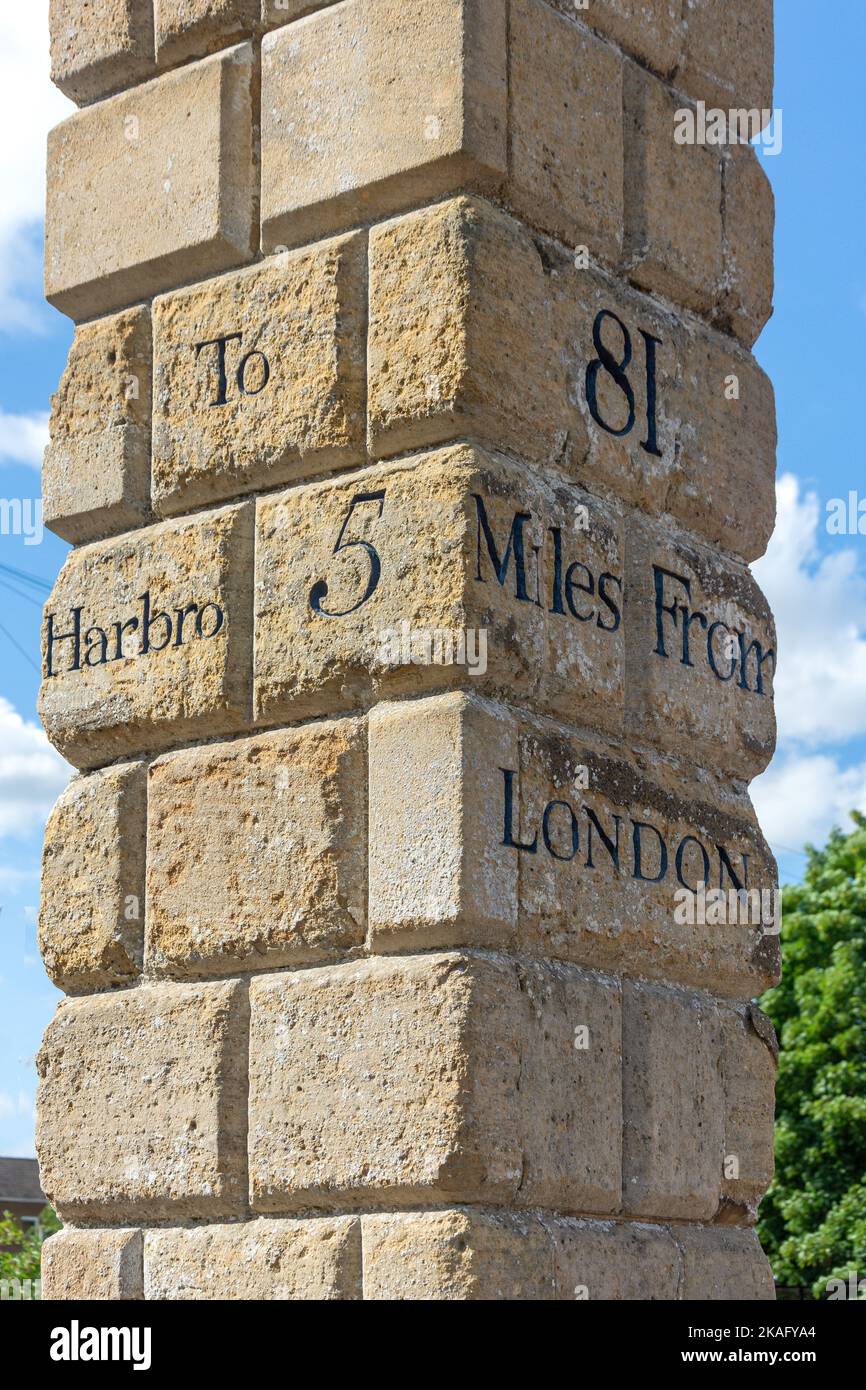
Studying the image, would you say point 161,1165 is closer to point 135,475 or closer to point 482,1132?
point 482,1132

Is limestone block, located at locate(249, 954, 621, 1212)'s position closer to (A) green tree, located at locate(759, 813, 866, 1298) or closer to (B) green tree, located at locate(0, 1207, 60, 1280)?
(B) green tree, located at locate(0, 1207, 60, 1280)

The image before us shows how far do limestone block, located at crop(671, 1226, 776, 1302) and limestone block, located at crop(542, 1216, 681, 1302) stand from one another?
0.05 metres

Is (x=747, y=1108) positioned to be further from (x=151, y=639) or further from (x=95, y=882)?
(x=151, y=639)

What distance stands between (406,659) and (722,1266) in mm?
1405

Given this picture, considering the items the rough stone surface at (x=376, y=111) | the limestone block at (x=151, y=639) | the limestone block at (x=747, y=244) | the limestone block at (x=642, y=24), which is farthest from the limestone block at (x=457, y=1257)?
the limestone block at (x=642, y=24)

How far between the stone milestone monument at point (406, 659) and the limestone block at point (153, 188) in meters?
0.01

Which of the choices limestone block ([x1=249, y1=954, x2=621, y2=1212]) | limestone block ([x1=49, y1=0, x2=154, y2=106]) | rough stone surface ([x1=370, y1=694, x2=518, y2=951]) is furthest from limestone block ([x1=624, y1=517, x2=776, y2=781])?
limestone block ([x1=49, y1=0, x2=154, y2=106])

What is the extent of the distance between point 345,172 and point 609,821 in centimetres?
136

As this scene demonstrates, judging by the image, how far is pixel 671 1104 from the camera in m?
3.74

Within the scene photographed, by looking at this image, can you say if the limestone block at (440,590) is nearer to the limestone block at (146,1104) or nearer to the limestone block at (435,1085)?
the limestone block at (435,1085)

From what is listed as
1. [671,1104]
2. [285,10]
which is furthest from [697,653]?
[285,10]

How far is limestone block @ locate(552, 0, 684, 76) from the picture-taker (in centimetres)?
397

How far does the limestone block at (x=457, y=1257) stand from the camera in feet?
10.4

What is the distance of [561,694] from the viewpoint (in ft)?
11.9
